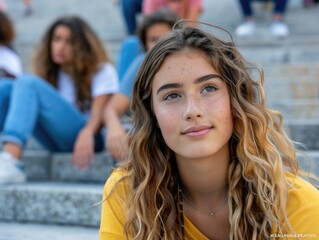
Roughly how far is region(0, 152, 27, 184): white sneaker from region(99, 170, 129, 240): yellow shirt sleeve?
4.27 ft

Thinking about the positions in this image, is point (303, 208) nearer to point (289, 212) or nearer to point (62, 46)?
point (289, 212)

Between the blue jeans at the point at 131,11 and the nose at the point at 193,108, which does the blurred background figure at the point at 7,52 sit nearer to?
the blue jeans at the point at 131,11

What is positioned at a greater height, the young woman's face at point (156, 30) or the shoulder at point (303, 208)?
the young woman's face at point (156, 30)

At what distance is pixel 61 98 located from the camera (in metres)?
3.50

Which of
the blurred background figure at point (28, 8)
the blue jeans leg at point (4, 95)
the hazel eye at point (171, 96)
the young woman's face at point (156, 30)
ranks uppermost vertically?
the blurred background figure at point (28, 8)

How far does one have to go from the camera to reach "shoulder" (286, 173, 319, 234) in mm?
1742

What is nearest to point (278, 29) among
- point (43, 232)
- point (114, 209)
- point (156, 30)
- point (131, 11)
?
point (131, 11)

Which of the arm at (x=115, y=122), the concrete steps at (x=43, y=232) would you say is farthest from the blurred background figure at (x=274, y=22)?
the concrete steps at (x=43, y=232)

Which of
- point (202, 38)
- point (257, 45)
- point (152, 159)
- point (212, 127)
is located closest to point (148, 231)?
point (152, 159)

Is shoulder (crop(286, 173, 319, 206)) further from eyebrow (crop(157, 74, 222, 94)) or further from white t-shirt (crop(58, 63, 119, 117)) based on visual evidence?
white t-shirt (crop(58, 63, 119, 117))

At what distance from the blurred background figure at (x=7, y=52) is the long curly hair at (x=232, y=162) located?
2462mm

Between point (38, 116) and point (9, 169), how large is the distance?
1.37 feet

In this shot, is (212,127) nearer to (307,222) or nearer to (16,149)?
(307,222)

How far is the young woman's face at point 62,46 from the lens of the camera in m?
3.78
